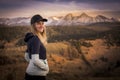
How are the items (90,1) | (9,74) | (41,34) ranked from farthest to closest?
(90,1)
(9,74)
(41,34)

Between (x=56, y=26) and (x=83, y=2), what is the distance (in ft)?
2.54

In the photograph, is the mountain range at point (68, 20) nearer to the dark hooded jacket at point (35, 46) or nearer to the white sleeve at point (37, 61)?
the dark hooded jacket at point (35, 46)

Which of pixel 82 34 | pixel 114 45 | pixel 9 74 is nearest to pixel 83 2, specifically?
pixel 82 34

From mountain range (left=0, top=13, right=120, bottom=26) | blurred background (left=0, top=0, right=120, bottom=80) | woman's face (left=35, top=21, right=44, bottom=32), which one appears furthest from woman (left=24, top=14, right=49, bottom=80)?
mountain range (left=0, top=13, right=120, bottom=26)

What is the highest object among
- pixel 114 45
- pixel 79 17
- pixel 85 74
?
pixel 79 17

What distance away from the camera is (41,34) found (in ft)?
11.4

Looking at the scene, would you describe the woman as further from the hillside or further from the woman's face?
the hillside

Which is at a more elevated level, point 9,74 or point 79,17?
point 79,17

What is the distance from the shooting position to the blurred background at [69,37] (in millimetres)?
6566

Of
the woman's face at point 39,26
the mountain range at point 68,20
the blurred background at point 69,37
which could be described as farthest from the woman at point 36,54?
the mountain range at point 68,20

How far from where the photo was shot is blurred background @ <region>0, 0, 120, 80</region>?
6566 millimetres

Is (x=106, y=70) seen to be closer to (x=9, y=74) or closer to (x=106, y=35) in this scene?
(x=106, y=35)

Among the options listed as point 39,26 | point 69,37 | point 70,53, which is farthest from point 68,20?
point 39,26

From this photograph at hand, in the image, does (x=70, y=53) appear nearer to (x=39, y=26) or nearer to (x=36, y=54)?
(x=39, y=26)
